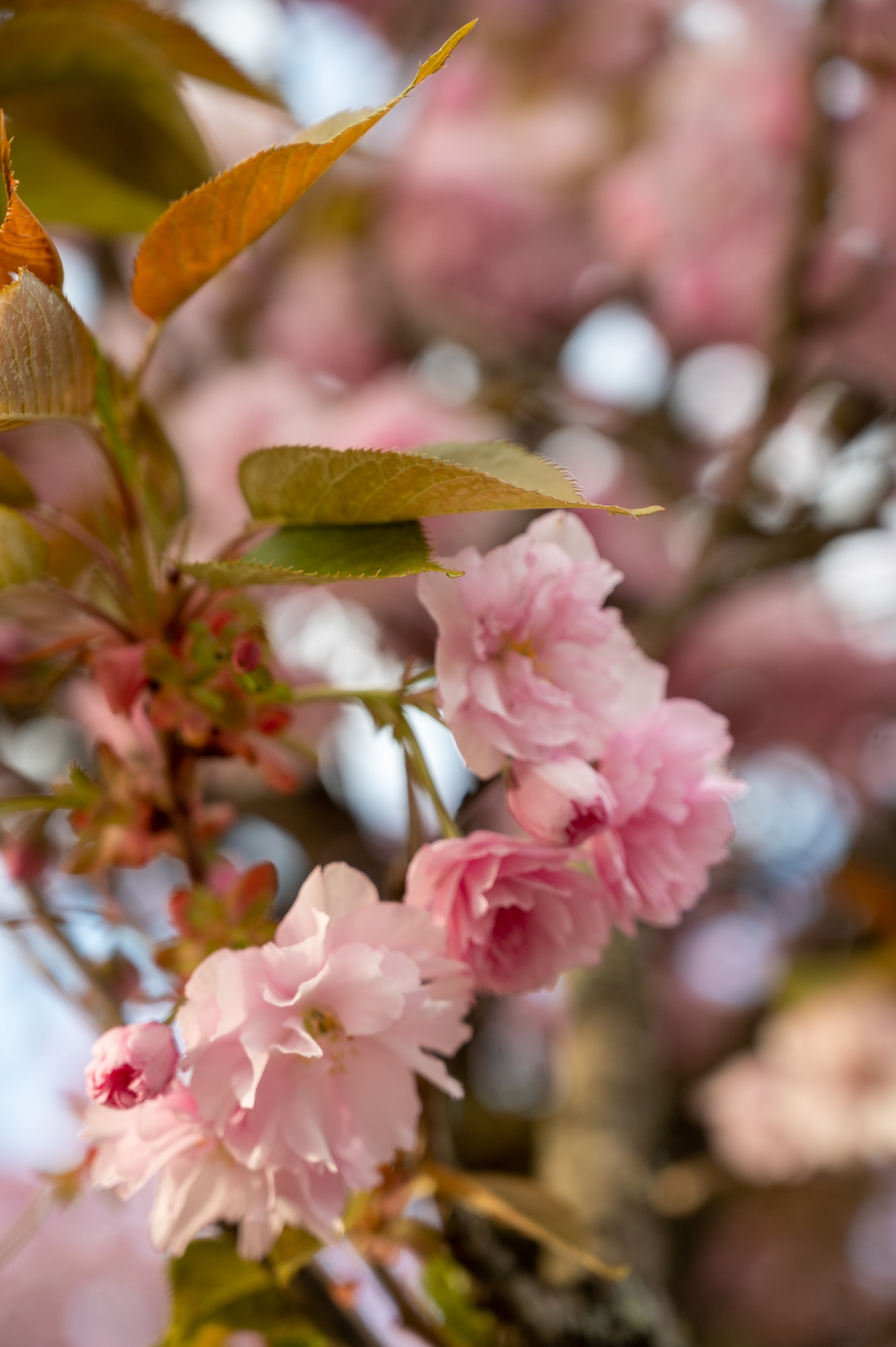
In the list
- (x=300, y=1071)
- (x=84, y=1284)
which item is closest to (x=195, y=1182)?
(x=300, y=1071)

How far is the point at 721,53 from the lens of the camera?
1.39 m

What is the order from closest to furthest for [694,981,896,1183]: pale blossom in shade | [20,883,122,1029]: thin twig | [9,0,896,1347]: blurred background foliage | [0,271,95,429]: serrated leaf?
[0,271,95,429]: serrated leaf
[20,883,122,1029]: thin twig
[9,0,896,1347]: blurred background foliage
[694,981,896,1183]: pale blossom in shade

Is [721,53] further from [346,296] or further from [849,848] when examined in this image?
[849,848]

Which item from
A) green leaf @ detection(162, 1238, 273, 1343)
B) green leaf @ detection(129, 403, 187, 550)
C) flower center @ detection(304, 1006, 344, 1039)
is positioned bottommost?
green leaf @ detection(162, 1238, 273, 1343)

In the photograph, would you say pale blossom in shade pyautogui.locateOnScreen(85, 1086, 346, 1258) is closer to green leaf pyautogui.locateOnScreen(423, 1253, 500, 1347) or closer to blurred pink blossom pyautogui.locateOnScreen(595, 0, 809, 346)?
green leaf pyautogui.locateOnScreen(423, 1253, 500, 1347)

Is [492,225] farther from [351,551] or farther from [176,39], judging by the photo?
[351,551]

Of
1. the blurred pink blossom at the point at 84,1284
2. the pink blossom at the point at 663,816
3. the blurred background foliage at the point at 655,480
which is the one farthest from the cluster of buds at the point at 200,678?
the blurred pink blossom at the point at 84,1284

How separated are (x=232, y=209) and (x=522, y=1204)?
0.34 meters

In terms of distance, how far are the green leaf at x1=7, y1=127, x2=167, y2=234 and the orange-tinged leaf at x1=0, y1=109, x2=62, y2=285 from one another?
20cm

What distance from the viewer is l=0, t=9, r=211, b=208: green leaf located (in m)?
0.39

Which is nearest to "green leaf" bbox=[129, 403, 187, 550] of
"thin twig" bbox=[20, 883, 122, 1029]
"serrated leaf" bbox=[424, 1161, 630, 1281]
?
"thin twig" bbox=[20, 883, 122, 1029]

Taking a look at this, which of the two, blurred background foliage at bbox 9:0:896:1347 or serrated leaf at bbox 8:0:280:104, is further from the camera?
blurred background foliage at bbox 9:0:896:1347

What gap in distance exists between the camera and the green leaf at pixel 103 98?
39cm

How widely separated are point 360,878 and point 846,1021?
1084 millimetres
